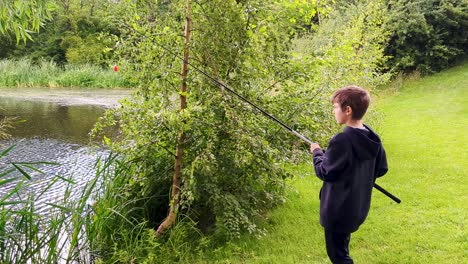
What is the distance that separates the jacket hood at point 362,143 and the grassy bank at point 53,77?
850 inches

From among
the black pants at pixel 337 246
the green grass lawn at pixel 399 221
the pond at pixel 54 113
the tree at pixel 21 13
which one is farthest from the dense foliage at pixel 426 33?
the tree at pixel 21 13

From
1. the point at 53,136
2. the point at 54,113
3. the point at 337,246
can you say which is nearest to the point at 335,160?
the point at 337,246

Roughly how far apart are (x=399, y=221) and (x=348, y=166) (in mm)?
2176

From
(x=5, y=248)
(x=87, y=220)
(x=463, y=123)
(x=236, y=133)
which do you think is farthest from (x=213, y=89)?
(x=463, y=123)

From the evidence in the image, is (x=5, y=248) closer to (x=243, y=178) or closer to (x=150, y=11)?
(x=243, y=178)

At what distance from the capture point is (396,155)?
7.14 metres

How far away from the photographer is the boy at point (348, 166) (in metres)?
2.41

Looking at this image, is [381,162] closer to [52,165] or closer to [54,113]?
[52,165]

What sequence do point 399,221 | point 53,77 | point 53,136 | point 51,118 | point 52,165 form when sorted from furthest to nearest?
point 53,77 → point 51,118 → point 53,136 → point 52,165 → point 399,221

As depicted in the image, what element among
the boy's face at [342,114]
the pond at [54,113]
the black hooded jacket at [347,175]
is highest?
the boy's face at [342,114]

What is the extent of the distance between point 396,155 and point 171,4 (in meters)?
5.40

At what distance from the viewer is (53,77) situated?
78.1 feet

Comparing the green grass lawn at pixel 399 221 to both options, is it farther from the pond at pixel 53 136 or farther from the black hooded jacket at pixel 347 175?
the pond at pixel 53 136

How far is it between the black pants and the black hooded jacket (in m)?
0.11
